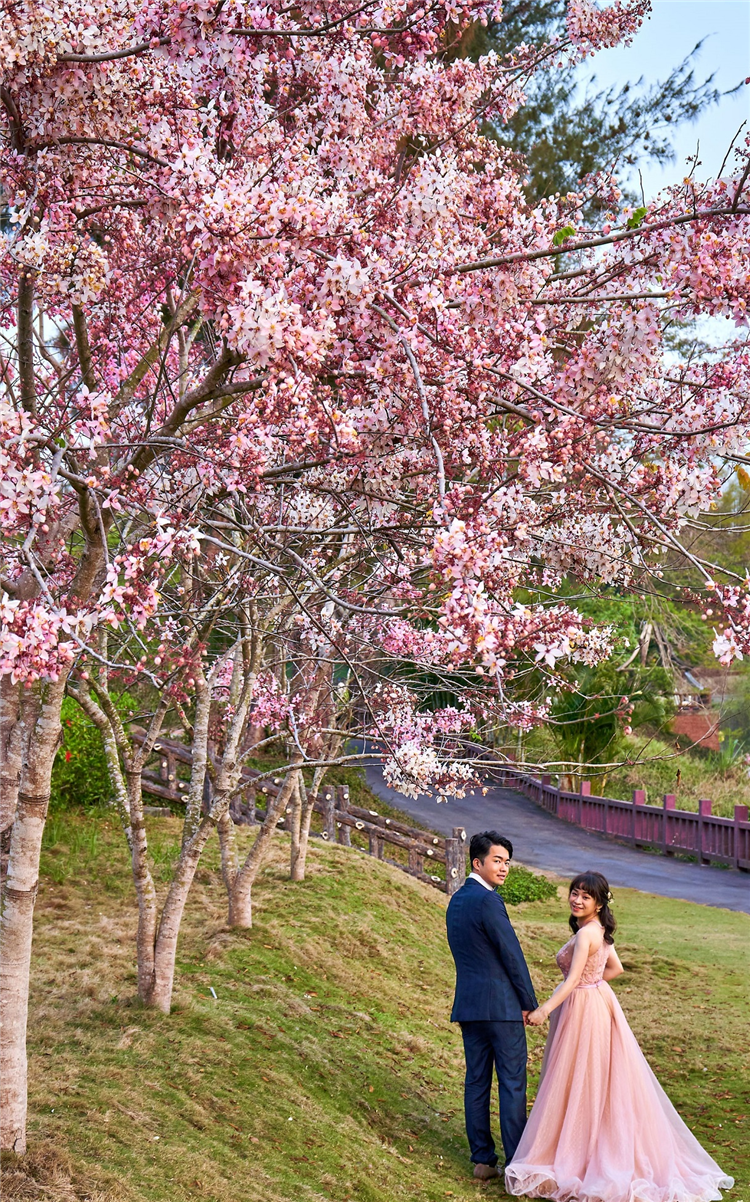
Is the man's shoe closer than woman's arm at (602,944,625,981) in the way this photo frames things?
Yes

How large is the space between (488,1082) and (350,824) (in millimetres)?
7852

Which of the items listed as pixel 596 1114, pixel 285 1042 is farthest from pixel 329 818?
pixel 596 1114

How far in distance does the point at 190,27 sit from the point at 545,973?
9133mm

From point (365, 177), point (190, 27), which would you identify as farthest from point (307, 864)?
point (190, 27)

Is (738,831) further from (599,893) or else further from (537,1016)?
(537,1016)

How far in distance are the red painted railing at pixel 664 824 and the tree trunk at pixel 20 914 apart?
36.9 feet

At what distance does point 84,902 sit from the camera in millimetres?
8914

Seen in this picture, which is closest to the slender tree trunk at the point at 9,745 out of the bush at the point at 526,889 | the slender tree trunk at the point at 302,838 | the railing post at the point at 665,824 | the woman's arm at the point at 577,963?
the woman's arm at the point at 577,963

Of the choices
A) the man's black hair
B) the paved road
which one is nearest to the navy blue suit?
the man's black hair

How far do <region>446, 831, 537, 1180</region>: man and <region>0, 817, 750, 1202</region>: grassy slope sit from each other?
11.2 inches

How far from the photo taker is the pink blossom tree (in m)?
3.32

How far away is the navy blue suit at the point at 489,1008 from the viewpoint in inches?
203

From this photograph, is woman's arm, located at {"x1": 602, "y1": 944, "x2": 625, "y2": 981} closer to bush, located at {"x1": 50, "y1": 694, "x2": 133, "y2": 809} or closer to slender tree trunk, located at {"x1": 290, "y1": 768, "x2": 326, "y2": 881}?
slender tree trunk, located at {"x1": 290, "y1": 768, "x2": 326, "y2": 881}

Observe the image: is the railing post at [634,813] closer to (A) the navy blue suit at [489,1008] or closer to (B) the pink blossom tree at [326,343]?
(A) the navy blue suit at [489,1008]
